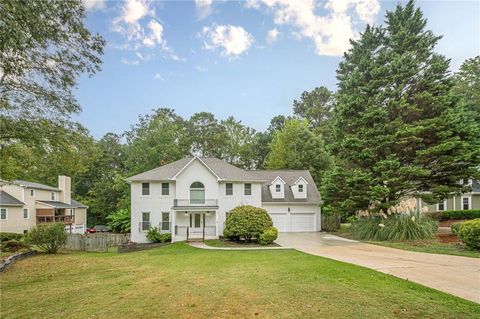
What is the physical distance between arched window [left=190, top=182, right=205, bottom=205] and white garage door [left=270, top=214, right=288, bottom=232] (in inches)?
257

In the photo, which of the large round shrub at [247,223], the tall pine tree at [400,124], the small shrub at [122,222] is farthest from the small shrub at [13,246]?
the tall pine tree at [400,124]

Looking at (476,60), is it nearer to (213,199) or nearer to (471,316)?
(213,199)

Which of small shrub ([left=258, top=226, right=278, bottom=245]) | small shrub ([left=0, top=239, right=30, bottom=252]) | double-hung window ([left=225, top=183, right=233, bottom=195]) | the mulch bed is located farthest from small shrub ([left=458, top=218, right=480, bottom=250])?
small shrub ([left=0, top=239, right=30, bottom=252])

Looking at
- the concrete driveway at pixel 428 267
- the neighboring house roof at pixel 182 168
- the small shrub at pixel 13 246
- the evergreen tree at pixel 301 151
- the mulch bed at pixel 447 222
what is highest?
the evergreen tree at pixel 301 151

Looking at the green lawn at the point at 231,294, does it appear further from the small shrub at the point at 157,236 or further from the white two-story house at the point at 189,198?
the white two-story house at the point at 189,198

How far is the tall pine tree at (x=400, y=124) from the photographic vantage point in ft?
60.4

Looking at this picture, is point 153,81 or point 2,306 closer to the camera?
point 2,306

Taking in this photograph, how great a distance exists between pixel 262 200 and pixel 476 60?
29.7 meters

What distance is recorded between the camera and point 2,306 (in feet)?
21.7

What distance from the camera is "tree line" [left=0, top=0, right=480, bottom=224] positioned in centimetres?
956

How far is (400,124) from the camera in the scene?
19.1 m

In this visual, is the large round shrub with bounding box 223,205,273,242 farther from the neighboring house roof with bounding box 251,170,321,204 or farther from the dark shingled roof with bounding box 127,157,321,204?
the neighboring house roof with bounding box 251,170,321,204

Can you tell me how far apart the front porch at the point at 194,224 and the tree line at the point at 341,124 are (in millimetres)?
8623

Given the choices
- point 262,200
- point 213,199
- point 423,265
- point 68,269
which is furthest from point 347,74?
point 68,269
